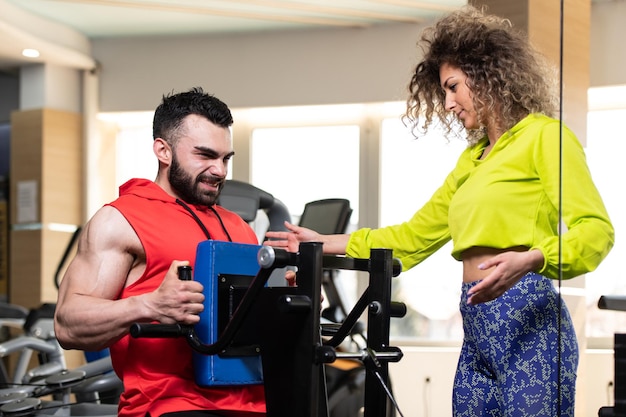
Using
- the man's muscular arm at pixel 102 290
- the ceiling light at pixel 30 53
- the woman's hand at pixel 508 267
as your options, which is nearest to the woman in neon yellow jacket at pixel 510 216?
the woman's hand at pixel 508 267

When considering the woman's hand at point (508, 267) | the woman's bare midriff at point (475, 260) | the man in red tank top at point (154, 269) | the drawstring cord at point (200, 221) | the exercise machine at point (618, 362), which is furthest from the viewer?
the drawstring cord at point (200, 221)

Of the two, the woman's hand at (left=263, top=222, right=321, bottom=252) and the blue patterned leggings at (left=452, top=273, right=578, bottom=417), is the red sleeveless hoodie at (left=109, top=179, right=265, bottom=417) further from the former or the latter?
the blue patterned leggings at (left=452, top=273, right=578, bottom=417)

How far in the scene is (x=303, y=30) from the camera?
653 centimetres

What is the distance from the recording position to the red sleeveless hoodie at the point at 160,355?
5.83 ft

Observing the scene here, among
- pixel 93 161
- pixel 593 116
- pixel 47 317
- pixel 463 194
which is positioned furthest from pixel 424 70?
pixel 93 161

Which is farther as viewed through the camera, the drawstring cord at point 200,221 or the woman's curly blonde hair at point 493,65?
the drawstring cord at point 200,221

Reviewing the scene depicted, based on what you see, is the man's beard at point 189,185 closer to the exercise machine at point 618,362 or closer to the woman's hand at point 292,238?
the woman's hand at point 292,238

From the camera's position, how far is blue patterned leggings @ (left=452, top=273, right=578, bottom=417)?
151 centimetres

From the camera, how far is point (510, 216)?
5.21ft

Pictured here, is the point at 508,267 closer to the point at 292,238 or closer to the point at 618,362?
the point at 618,362

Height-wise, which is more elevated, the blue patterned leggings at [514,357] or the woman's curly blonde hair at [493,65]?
the woman's curly blonde hair at [493,65]

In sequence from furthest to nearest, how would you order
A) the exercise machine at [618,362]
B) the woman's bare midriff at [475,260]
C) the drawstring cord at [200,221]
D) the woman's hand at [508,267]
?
the drawstring cord at [200,221]
the woman's bare midriff at [475,260]
the woman's hand at [508,267]
the exercise machine at [618,362]

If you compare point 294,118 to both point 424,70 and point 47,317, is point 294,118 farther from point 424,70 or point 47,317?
point 424,70

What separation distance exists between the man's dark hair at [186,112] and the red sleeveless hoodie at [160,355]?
16 centimetres
